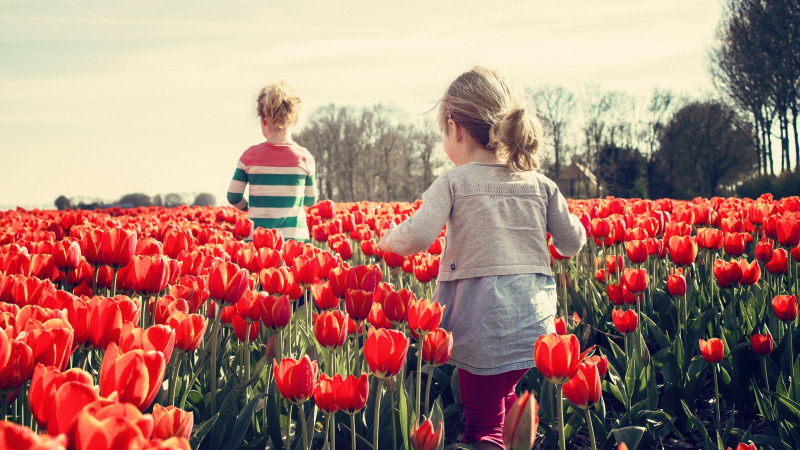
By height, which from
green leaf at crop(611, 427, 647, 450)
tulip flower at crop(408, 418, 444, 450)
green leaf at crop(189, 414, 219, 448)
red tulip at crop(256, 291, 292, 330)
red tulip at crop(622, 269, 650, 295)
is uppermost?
red tulip at crop(256, 291, 292, 330)

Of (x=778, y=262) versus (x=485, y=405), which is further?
(x=778, y=262)

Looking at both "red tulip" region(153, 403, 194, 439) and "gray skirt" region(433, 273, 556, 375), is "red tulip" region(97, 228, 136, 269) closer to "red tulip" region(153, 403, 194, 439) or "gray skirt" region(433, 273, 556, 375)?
"red tulip" region(153, 403, 194, 439)

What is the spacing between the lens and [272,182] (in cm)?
536

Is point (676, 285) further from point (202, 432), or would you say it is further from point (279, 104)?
point (279, 104)

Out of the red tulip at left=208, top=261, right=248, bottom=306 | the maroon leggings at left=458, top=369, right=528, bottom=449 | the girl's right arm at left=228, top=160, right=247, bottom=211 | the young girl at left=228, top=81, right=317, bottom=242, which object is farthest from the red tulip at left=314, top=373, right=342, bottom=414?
the girl's right arm at left=228, top=160, right=247, bottom=211

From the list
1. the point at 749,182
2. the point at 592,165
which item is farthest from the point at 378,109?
the point at 749,182

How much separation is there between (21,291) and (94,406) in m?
1.46

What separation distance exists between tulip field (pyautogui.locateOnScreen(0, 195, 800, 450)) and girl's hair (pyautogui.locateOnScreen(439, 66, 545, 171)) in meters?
0.62

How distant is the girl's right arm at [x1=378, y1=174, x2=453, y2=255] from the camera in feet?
9.14

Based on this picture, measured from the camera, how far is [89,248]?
2.44 m

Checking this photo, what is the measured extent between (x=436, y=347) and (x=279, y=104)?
343cm

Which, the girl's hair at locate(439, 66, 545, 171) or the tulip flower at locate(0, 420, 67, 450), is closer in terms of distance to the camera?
the tulip flower at locate(0, 420, 67, 450)

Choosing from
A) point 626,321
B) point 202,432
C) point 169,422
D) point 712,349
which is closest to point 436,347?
point 202,432

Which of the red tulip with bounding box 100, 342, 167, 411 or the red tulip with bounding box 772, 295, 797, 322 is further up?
the red tulip with bounding box 100, 342, 167, 411
